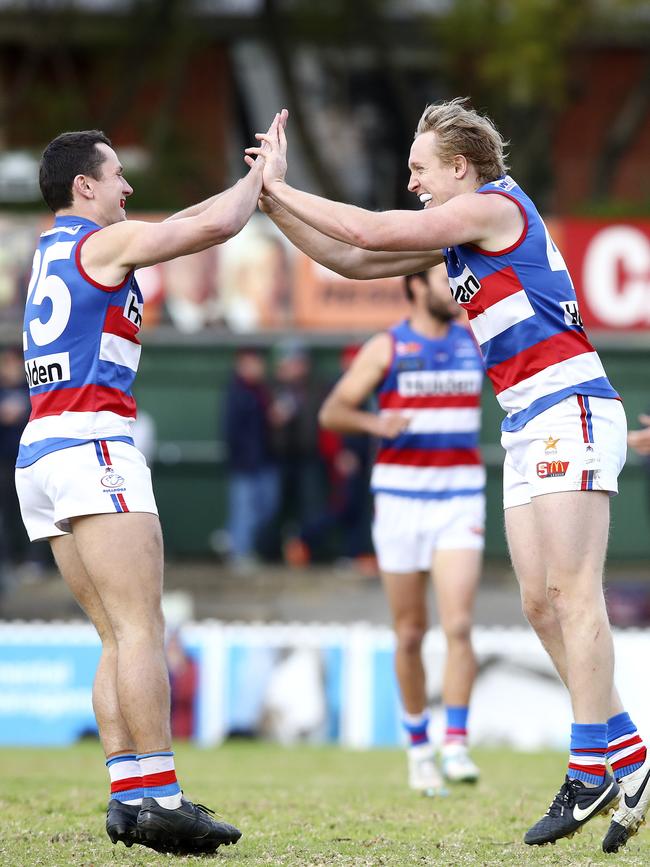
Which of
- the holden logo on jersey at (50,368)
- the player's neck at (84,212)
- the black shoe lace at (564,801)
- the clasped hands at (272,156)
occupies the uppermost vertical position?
the clasped hands at (272,156)

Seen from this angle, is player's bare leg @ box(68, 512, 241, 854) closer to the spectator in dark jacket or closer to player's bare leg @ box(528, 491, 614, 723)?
player's bare leg @ box(528, 491, 614, 723)

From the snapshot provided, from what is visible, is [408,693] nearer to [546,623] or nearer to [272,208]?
[546,623]

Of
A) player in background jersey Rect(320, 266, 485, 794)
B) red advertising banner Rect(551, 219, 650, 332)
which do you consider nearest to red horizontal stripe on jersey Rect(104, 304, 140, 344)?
player in background jersey Rect(320, 266, 485, 794)

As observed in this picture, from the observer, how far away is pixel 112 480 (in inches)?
217

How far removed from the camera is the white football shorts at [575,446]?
18.3ft

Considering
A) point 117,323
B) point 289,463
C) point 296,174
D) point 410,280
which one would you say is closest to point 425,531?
point 410,280

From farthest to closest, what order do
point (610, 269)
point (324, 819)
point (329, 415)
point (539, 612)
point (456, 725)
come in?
point (610, 269) < point (329, 415) < point (456, 725) < point (324, 819) < point (539, 612)

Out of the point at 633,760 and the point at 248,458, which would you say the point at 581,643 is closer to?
the point at 633,760

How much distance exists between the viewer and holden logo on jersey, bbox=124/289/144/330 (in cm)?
568

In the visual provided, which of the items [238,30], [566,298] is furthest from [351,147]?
[566,298]

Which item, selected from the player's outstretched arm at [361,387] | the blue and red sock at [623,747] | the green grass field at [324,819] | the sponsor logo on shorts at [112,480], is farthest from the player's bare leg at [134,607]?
the player's outstretched arm at [361,387]

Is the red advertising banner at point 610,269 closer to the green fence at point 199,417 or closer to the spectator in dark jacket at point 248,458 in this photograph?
the green fence at point 199,417

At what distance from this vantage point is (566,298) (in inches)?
225

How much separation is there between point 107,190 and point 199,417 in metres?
13.6
